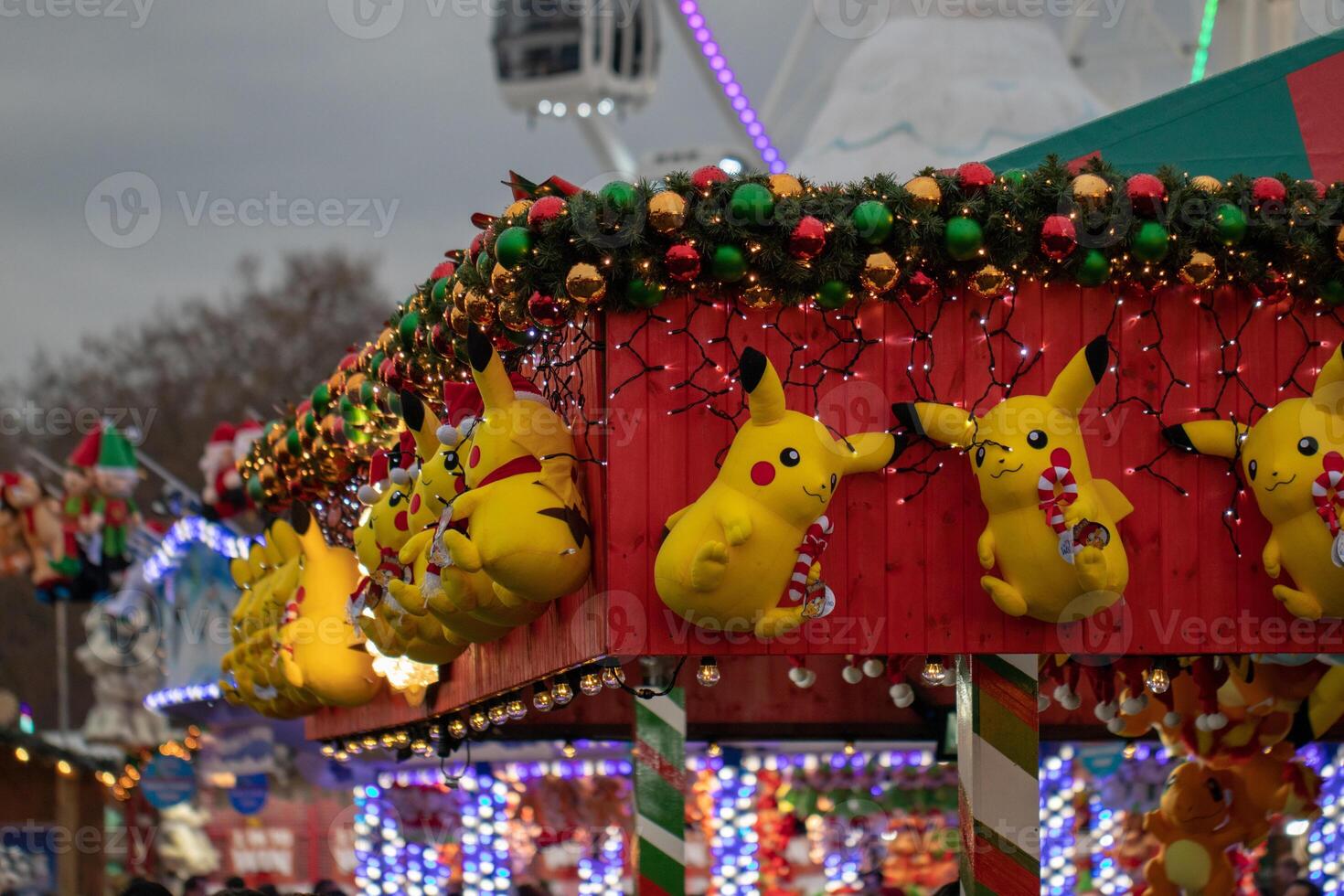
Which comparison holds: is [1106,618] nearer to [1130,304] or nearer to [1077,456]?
[1077,456]

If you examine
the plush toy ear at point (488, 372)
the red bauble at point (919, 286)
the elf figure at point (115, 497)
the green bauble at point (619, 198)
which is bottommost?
the plush toy ear at point (488, 372)

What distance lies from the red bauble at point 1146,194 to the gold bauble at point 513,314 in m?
2.33

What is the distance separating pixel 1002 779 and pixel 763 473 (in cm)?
178

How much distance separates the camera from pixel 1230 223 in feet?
25.6

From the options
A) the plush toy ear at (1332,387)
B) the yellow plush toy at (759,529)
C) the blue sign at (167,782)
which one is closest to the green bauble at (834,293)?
the yellow plush toy at (759,529)

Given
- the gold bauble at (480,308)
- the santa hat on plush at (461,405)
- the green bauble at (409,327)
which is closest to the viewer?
the gold bauble at (480,308)

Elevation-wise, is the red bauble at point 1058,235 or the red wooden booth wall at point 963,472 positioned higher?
the red bauble at point 1058,235

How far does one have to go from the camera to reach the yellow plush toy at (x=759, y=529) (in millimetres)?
7270

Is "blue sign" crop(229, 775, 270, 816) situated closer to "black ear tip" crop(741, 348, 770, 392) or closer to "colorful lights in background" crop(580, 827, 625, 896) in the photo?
"colorful lights in background" crop(580, 827, 625, 896)

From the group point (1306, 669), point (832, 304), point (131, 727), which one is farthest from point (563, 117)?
point (832, 304)

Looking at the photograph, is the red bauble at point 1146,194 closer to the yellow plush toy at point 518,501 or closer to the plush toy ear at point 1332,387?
the plush toy ear at point 1332,387

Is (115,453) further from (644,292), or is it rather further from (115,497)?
(644,292)

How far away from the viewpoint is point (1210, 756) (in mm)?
11703

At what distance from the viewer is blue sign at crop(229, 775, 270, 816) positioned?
2323 centimetres
